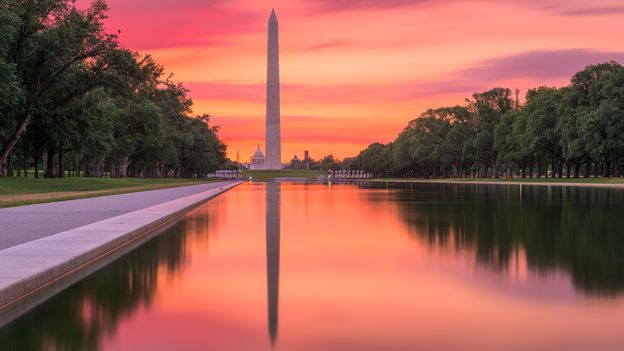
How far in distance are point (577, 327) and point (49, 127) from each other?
50.8m

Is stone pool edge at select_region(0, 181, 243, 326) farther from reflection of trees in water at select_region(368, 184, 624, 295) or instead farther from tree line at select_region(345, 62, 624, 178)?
tree line at select_region(345, 62, 624, 178)

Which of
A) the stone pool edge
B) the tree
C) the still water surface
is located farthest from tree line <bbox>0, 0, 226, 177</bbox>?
the still water surface

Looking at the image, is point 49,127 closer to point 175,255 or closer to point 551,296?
point 175,255

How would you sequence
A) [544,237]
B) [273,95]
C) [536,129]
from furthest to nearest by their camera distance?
1. [273,95]
2. [536,129]
3. [544,237]

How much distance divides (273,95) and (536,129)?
47.3 meters

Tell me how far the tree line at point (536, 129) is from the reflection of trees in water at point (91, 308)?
7565cm

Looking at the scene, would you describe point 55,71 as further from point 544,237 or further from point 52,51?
point 544,237

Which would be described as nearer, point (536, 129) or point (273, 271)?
point (273, 271)

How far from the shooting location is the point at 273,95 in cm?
12319

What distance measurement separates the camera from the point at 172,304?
887 cm

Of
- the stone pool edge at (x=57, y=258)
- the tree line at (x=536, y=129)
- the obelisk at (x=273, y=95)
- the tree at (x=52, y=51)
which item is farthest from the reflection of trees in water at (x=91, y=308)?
the obelisk at (x=273, y=95)

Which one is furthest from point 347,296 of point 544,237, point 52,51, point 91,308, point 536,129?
point 536,129

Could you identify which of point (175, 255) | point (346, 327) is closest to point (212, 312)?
point (346, 327)

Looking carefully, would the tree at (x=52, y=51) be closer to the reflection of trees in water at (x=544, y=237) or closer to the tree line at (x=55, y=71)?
the tree line at (x=55, y=71)
